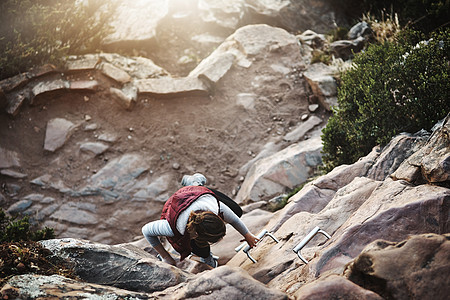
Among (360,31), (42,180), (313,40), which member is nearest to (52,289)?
(42,180)

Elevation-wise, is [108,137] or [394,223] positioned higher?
[108,137]

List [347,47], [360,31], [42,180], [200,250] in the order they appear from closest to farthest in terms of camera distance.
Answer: [200,250], [42,180], [347,47], [360,31]

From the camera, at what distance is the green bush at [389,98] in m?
4.93

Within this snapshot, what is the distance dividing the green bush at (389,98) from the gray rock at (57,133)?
260 inches

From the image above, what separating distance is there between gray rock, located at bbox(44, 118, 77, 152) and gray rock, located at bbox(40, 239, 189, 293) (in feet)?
18.0

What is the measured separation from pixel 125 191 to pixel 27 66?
452 cm

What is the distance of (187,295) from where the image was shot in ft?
8.73

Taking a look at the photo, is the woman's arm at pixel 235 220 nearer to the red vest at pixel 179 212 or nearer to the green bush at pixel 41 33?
the red vest at pixel 179 212

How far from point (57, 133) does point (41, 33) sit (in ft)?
9.55

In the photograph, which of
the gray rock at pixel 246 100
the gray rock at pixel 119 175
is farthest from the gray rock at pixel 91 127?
the gray rock at pixel 246 100

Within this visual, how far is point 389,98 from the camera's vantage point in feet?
17.4

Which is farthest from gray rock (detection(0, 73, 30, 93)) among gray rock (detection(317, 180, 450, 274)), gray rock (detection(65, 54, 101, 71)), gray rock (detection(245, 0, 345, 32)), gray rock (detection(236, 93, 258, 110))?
gray rock (detection(317, 180, 450, 274))

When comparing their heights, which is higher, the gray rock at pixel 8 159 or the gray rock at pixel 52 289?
the gray rock at pixel 8 159

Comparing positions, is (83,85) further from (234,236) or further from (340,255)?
(340,255)
